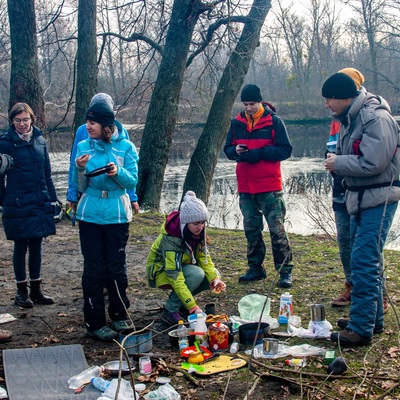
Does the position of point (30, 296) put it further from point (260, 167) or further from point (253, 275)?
point (260, 167)

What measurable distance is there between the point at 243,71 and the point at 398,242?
405cm

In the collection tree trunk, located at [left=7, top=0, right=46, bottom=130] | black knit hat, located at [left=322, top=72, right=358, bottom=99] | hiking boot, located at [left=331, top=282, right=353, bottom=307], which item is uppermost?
tree trunk, located at [left=7, top=0, right=46, bottom=130]

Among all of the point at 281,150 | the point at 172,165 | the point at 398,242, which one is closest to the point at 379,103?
the point at 281,150

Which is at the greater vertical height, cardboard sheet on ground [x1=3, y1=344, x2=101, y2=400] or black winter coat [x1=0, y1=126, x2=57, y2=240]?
black winter coat [x1=0, y1=126, x2=57, y2=240]

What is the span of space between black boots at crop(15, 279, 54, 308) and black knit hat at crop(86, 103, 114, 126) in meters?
1.67

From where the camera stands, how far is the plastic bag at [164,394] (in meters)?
3.24

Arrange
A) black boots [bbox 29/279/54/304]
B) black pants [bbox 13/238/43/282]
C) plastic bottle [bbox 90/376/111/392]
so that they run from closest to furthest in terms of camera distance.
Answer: plastic bottle [bbox 90/376/111/392] → black pants [bbox 13/238/43/282] → black boots [bbox 29/279/54/304]

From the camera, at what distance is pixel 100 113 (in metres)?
4.18

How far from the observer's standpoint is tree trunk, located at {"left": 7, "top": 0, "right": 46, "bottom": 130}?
342 inches

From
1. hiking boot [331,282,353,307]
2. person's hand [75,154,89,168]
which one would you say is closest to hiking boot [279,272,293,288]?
hiking boot [331,282,353,307]

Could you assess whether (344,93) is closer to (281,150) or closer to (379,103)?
(379,103)

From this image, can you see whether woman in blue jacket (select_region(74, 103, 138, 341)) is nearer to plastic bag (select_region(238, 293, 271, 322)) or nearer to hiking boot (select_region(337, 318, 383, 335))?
plastic bag (select_region(238, 293, 271, 322))

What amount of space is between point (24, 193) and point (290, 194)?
1035cm

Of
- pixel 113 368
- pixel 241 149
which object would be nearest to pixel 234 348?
pixel 113 368
